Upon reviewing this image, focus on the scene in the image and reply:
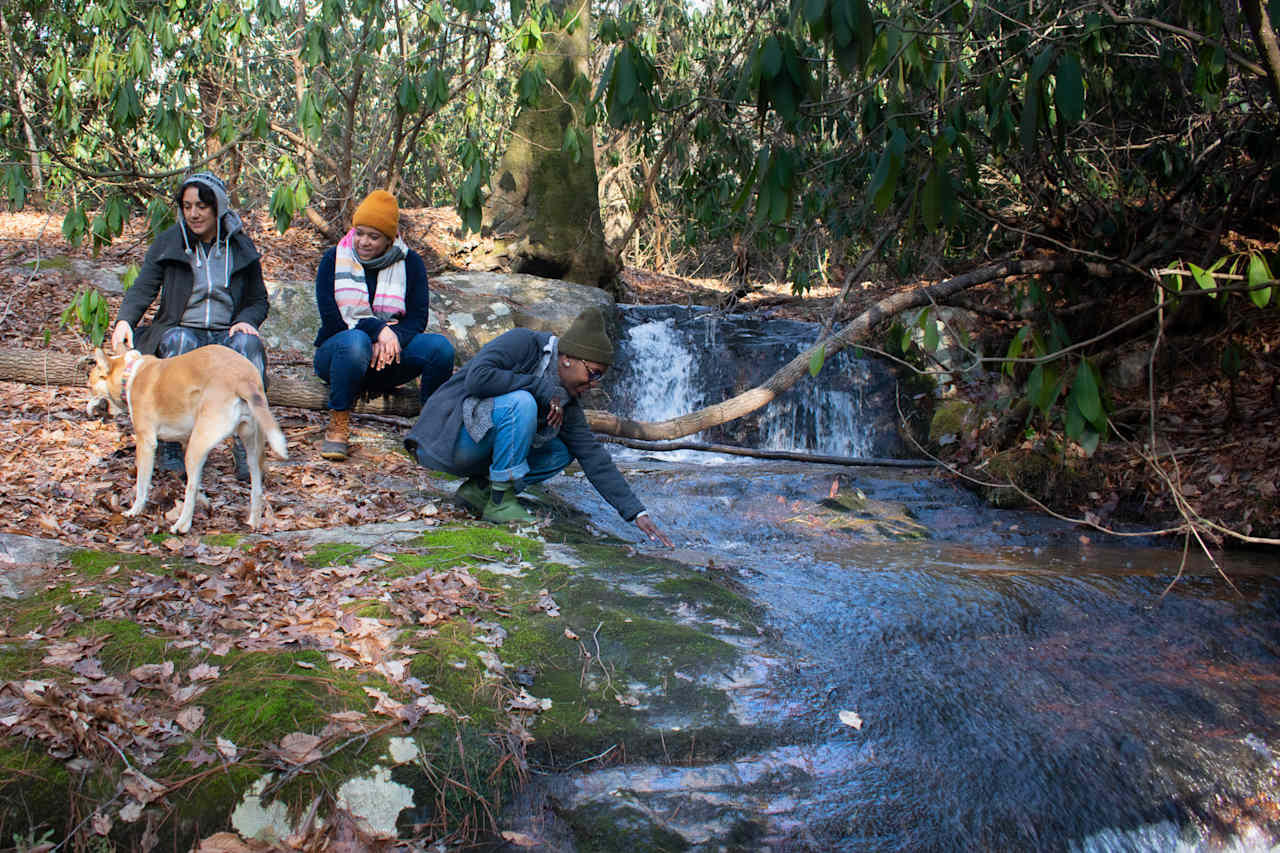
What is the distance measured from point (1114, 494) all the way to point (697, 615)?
5.04 metres

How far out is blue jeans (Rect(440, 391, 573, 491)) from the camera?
5309 millimetres

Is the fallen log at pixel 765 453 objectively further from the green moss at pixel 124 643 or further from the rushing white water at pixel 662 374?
the green moss at pixel 124 643

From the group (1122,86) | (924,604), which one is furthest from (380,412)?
(1122,86)

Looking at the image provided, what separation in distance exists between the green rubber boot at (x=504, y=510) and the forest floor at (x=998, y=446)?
47cm

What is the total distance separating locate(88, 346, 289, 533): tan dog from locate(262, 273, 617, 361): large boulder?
427 cm

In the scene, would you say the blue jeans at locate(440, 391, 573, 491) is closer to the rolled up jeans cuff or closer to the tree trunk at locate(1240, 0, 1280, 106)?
the rolled up jeans cuff

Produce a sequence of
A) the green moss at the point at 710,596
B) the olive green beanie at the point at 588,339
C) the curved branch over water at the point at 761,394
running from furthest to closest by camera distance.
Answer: the curved branch over water at the point at 761,394, the olive green beanie at the point at 588,339, the green moss at the point at 710,596

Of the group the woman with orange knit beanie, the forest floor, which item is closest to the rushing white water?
the forest floor

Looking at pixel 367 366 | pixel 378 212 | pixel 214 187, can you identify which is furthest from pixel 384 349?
pixel 214 187

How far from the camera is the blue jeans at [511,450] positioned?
17.4 feet

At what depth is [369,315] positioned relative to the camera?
6.50 metres

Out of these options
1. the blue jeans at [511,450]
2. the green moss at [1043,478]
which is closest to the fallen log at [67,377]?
the blue jeans at [511,450]

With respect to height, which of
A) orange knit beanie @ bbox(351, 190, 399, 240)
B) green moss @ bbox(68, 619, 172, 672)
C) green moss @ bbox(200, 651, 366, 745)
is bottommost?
green moss @ bbox(200, 651, 366, 745)

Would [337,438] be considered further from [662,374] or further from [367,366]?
[662,374]
